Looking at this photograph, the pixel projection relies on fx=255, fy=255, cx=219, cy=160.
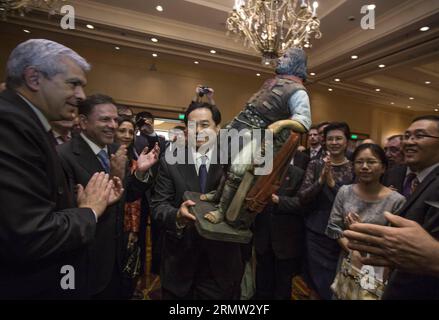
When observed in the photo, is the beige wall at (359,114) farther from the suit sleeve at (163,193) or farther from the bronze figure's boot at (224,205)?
the bronze figure's boot at (224,205)

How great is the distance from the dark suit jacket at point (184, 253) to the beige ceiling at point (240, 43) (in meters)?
4.02

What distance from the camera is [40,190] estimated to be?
79 cm

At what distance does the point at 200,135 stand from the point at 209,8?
384 cm

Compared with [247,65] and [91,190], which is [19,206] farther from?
[247,65]

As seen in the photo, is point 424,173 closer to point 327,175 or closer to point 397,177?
point 327,175

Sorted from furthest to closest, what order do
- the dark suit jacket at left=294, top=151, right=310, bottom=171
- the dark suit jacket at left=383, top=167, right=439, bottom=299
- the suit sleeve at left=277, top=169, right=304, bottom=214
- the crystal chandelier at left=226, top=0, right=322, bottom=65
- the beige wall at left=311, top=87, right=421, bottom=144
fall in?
the beige wall at left=311, top=87, right=421, bottom=144
the crystal chandelier at left=226, top=0, right=322, bottom=65
the dark suit jacket at left=294, top=151, right=310, bottom=171
the suit sleeve at left=277, top=169, right=304, bottom=214
the dark suit jacket at left=383, top=167, right=439, bottom=299

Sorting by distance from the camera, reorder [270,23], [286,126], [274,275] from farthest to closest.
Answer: [270,23] → [274,275] → [286,126]

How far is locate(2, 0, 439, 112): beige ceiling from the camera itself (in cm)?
420

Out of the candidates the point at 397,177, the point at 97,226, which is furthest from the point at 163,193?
the point at 397,177

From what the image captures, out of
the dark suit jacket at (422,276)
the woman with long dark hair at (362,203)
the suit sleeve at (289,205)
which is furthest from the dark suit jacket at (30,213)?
the suit sleeve at (289,205)

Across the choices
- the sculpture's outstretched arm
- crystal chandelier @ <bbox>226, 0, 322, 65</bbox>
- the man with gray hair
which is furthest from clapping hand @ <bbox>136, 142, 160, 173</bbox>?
crystal chandelier @ <bbox>226, 0, 322, 65</bbox>

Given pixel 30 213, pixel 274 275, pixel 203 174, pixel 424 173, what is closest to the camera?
pixel 30 213

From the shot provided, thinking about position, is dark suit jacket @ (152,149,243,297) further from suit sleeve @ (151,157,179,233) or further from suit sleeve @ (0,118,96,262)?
suit sleeve @ (0,118,96,262)

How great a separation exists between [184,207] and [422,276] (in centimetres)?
91
